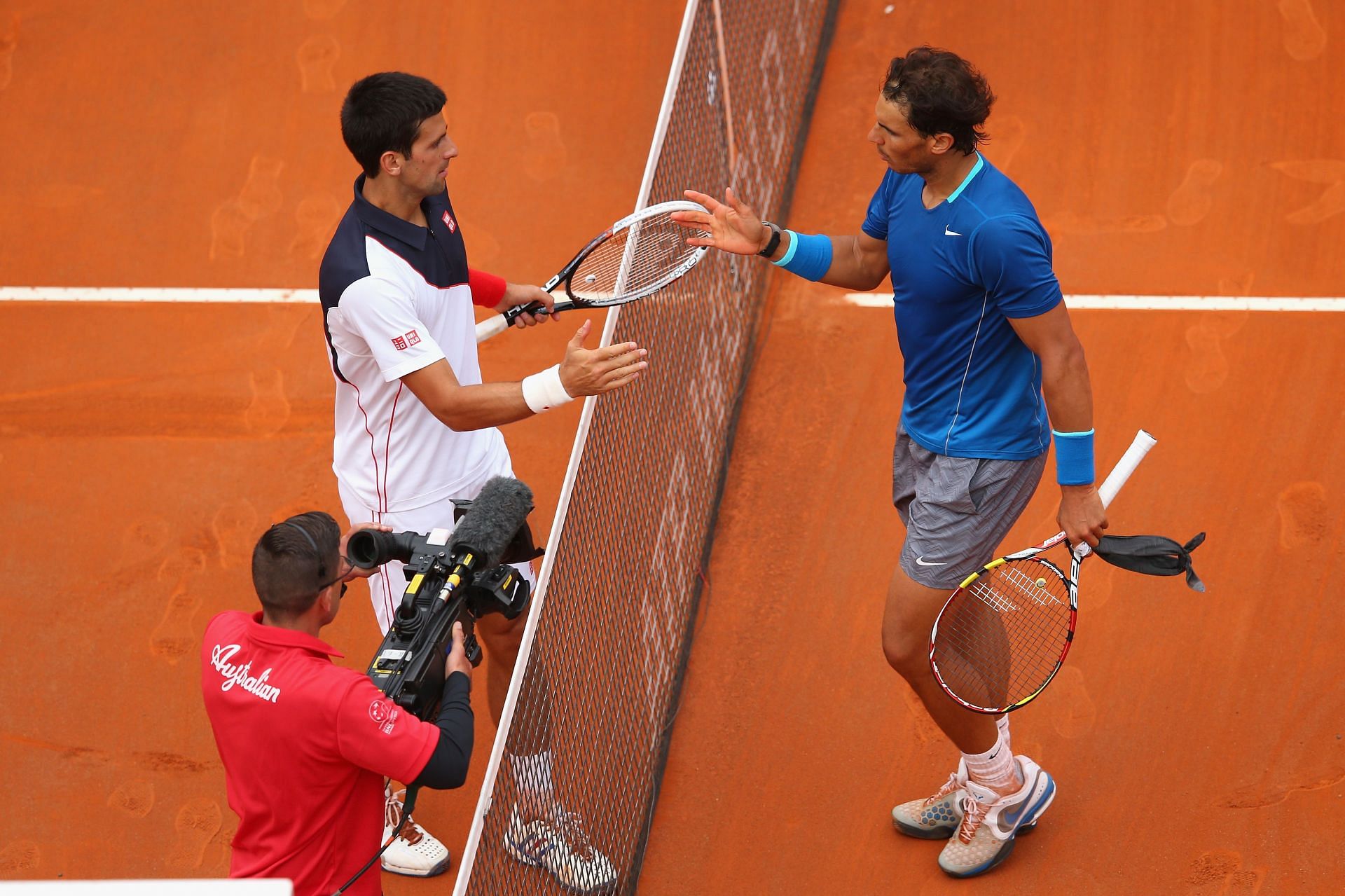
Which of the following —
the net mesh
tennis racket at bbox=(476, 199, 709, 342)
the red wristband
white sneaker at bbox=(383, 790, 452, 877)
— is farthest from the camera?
white sneaker at bbox=(383, 790, 452, 877)

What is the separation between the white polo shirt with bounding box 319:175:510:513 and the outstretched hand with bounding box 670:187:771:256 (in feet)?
2.37

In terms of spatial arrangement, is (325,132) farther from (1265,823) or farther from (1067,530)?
(1265,823)

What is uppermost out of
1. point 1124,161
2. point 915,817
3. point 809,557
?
point 1124,161

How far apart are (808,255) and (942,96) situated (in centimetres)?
81

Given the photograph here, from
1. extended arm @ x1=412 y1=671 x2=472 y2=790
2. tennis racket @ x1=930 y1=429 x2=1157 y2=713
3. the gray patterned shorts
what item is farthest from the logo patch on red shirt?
the gray patterned shorts

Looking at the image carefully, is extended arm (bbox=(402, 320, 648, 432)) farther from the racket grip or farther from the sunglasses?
the sunglasses

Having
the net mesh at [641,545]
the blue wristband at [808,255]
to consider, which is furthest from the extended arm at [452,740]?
the blue wristband at [808,255]

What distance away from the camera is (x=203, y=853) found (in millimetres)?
4770

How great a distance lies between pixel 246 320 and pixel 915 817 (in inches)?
165

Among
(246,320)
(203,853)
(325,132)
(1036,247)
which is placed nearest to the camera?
(1036,247)

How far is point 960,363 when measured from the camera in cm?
383

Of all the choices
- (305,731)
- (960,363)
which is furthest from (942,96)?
(305,731)

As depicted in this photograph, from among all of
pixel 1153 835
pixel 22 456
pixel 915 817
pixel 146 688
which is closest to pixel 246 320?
pixel 22 456

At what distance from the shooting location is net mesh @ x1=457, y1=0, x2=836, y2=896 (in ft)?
12.2
